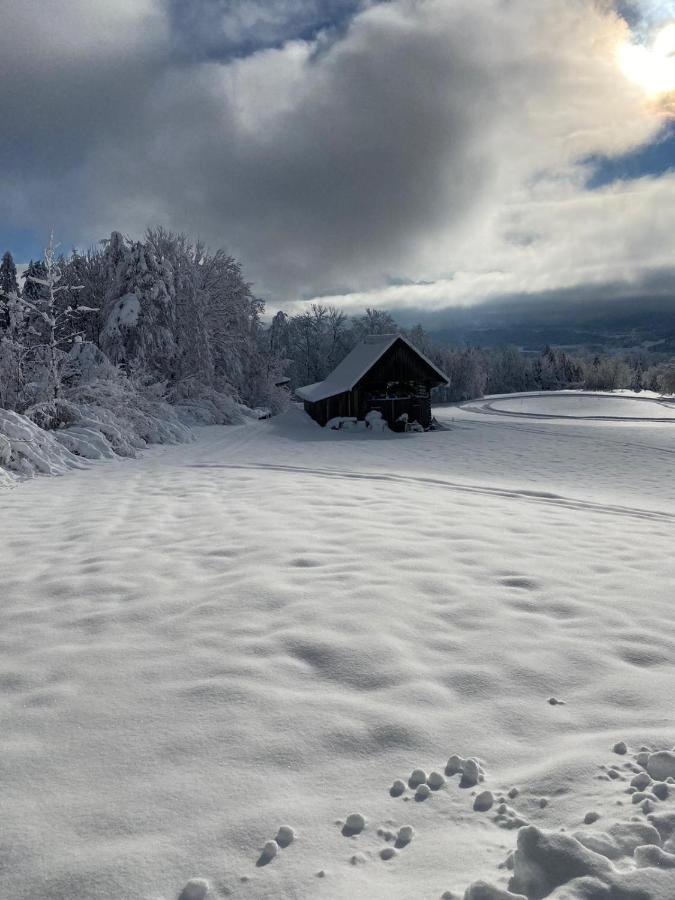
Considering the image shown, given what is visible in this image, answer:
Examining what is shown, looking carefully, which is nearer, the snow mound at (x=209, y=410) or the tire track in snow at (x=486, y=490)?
the tire track in snow at (x=486, y=490)

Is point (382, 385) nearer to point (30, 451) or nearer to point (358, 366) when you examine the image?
point (358, 366)

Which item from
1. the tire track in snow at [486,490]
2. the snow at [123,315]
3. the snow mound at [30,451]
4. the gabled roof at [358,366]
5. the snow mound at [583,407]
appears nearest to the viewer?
the tire track in snow at [486,490]

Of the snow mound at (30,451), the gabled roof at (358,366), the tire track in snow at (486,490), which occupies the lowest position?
the tire track in snow at (486,490)

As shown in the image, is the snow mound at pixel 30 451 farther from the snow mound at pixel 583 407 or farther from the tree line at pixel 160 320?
the snow mound at pixel 583 407

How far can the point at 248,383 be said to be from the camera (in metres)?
34.8

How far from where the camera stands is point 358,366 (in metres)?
25.6

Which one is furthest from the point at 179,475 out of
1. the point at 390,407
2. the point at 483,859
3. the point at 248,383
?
the point at 248,383

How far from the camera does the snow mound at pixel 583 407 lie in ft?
146

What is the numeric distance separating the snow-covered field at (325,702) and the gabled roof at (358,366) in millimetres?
18580

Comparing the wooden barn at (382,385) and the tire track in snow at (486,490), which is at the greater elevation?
the wooden barn at (382,385)

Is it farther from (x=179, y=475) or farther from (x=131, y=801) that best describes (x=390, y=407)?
(x=131, y=801)

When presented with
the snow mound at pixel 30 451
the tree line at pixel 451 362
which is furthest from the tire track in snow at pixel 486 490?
the tree line at pixel 451 362

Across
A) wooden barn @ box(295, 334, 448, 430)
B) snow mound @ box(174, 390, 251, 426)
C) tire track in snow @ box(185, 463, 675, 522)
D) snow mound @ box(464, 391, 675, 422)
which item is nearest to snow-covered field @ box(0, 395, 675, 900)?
tire track in snow @ box(185, 463, 675, 522)

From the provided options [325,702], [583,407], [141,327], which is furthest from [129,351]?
[583,407]
